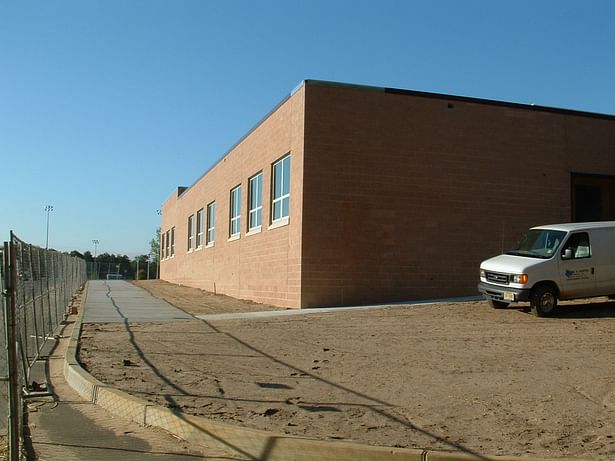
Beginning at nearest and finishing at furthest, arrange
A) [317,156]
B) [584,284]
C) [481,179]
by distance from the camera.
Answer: [584,284], [317,156], [481,179]

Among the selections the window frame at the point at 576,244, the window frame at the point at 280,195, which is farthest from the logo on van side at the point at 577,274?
the window frame at the point at 280,195

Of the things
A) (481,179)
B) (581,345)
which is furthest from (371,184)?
(581,345)

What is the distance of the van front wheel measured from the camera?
14.5 metres

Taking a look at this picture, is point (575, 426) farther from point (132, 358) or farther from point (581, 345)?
point (132, 358)

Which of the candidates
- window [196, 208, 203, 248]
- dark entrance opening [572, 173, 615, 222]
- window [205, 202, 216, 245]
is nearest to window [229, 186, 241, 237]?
window [205, 202, 216, 245]

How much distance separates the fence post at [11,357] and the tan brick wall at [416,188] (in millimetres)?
12879

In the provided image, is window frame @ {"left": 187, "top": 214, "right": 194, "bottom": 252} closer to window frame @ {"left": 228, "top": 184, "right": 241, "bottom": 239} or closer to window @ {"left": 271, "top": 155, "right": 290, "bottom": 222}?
window frame @ {"left": 228, "top": 184, "right": 241, "bottom": 239}

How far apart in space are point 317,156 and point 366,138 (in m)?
1.67

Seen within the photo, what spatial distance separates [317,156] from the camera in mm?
19172

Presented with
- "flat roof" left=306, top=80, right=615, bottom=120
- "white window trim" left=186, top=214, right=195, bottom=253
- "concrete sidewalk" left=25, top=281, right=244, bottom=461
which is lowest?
"concrete sidewalk" left=25, top=281, right=244, bottom=461

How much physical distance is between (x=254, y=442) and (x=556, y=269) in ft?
34.9

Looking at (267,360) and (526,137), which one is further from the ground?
(526,137)

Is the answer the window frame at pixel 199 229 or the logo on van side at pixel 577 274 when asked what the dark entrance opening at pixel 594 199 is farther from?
the window frame at pixel 199 229

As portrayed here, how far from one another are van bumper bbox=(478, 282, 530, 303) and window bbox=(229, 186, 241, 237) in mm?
13842
